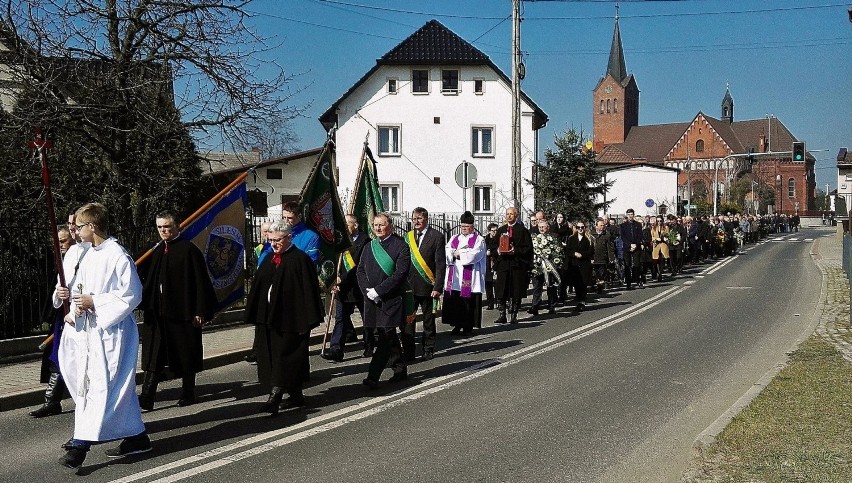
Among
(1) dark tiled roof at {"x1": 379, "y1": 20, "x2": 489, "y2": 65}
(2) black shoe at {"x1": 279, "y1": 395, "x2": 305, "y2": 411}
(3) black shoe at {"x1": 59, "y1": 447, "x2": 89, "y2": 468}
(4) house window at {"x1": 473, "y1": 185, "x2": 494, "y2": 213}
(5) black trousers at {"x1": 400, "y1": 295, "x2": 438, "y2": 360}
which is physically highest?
(1) dark tiled roof at {"x1": 379, "y1": 20, "x2": 489, "y2": 65}

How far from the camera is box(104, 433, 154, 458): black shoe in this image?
6.95m

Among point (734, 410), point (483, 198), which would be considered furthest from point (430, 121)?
point (734, 410)

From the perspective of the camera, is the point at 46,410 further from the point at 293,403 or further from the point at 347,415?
the point at 347,415

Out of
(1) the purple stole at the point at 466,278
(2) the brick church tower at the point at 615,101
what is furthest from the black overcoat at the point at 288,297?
(2) the brick church tower at the point at 615,101

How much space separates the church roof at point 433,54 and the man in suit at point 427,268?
117 ft

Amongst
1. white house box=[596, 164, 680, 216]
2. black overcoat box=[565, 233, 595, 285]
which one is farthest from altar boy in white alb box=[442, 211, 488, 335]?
white house box=[596, 164, 680, 216]

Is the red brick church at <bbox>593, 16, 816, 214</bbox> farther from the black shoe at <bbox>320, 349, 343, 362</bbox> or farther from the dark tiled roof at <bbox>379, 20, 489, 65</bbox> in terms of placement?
the black shoe at <bbox>320, 349, 343, 362</bbox>

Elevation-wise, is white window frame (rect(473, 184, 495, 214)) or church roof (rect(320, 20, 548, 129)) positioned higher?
church roof (rect(320, 20, 548, 129))

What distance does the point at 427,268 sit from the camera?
12.3m

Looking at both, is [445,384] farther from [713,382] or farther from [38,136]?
[38,136]

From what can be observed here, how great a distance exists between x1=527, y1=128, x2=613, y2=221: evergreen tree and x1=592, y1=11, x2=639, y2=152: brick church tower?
103 metres

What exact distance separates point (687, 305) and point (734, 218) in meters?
30.5

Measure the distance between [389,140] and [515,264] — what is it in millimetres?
32688

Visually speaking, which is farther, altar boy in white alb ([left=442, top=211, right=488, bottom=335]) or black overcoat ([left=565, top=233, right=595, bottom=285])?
black overcoat ([left=565, top=233, right=595, bottom=285])
